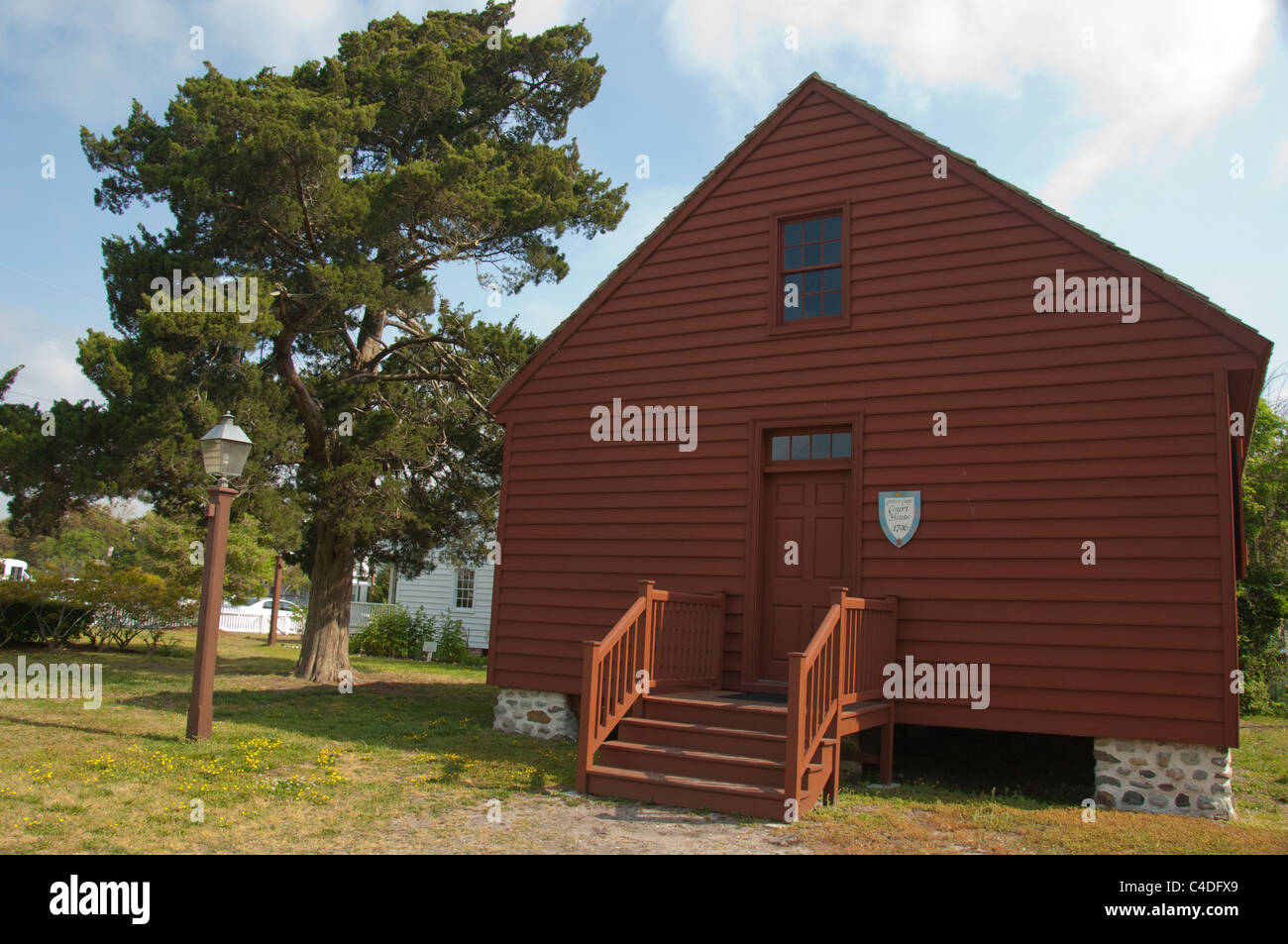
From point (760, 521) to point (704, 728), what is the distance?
103 inches

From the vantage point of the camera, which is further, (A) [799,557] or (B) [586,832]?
(A) [799,557]

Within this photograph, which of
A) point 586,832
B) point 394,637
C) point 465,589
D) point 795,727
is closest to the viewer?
point 586,832

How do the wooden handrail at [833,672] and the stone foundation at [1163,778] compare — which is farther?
the stone foundation at [1163,778]

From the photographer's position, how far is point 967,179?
8477 millimetres

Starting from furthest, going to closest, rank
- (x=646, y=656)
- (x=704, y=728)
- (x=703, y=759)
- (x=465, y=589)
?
(x=465, y=589)
(x=646, y=656)
(x=704, y=728)
(x=703, y=759)

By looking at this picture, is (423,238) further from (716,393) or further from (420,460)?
(716,393)

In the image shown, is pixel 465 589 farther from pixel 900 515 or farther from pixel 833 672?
pixel 833 672

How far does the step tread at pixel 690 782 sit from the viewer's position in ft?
20.2

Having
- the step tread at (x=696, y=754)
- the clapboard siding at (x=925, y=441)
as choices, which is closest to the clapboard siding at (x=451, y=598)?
the clapboard siding at (x=925, y=441)

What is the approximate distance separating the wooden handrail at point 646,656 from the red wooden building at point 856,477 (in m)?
0.03

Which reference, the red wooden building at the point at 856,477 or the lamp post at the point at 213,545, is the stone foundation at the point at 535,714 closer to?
the red wooden building at the point at 856,477

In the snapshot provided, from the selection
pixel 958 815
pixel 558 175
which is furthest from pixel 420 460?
pixel 958 815

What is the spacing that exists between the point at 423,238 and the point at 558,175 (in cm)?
290

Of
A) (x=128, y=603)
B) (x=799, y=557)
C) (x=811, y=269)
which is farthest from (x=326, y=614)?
(x=811, y=269)
